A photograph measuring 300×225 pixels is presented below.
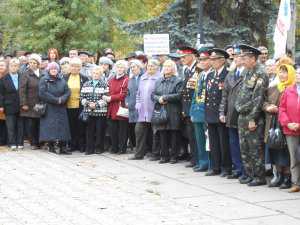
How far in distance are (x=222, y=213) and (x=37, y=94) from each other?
22.6ft

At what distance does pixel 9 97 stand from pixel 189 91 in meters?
4.36

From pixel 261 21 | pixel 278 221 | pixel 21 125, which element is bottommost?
pixel 278 221

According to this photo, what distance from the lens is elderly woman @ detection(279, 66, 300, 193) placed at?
9.56 m

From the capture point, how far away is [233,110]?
34.1 feet

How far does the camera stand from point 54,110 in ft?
Result: 45.3

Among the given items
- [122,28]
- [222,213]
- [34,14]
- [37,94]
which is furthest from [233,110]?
[34,14]

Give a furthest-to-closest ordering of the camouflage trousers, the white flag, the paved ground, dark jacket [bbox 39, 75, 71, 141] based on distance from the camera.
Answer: dark jacket [bbox 39, 75, 71, 141], the white flag, the camouflage trousers, the paved ground

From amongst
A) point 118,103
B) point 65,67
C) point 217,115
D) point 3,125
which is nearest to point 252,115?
point 217,115

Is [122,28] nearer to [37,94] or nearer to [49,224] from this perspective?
[37,94]

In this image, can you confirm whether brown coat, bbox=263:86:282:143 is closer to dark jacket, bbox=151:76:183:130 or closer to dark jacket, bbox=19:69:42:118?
dark jacket, bbox=151:76:183:130

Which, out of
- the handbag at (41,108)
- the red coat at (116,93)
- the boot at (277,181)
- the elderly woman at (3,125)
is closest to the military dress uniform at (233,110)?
the boot at (277,181)

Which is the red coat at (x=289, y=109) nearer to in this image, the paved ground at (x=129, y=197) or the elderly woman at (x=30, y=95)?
the paved ground at (x=129, y=197)

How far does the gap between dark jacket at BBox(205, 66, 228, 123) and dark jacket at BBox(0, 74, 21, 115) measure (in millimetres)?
4920

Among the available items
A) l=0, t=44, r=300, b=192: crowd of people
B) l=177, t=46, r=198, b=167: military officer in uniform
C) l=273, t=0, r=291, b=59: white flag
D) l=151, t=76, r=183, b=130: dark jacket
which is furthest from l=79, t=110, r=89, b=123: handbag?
l=273, t=0, r=291, b=59: white flag
